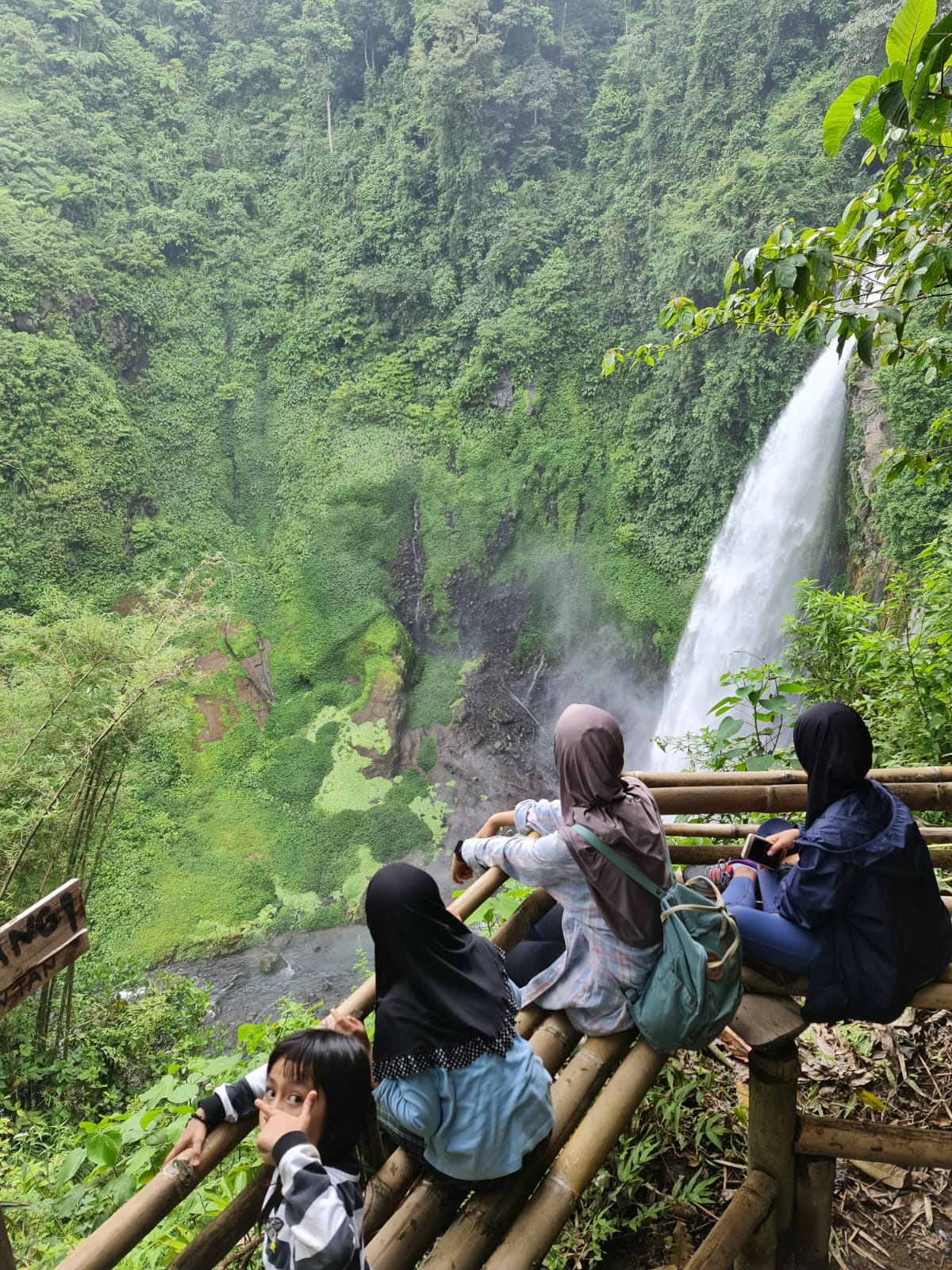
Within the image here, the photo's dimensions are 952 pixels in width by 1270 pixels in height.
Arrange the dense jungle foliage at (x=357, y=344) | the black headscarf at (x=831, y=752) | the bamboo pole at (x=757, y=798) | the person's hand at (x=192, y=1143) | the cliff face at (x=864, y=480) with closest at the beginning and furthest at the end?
the person's hand at (x=192, y=1143) → the black headscarf at (x=831, y=752) → the bamboo pole at (x=757, y=798) → the cliff face at (x=864, y=480) → the dense jungle foliage at (x=357, y=344)

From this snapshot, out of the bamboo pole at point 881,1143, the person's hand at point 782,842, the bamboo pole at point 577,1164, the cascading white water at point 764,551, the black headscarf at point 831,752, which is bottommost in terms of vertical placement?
the cascading white water at point 764,551

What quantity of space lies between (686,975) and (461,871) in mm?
584

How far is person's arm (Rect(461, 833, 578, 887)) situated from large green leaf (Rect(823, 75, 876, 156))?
1543 millimetres

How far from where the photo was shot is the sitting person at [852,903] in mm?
1590

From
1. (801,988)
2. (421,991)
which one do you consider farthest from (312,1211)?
(801,988)

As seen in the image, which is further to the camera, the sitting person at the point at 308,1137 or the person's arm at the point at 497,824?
the person's arm at the point at 497,824

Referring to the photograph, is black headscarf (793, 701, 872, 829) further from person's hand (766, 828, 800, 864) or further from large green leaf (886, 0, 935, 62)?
large green leaf (886, 0, 935, 62)

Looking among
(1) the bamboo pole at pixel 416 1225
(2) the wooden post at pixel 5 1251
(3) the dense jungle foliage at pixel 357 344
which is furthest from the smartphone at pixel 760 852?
(3) the dense jungle foliage at pixel 357 344

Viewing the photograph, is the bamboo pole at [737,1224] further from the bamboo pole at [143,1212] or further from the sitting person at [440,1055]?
the bamboo pole at [143,1212]

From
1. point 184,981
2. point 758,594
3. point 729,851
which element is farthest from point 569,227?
point 729,851

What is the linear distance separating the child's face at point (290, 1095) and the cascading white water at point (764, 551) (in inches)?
376

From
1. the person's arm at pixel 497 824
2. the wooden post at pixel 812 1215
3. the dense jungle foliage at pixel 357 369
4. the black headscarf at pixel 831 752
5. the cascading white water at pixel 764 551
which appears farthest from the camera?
the dense jungle foliage at pixel 357 369

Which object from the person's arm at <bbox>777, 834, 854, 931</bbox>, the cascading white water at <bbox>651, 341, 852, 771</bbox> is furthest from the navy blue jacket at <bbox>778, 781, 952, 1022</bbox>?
the cascading white water at <bbox>651, 341, 852, 771</bbox>

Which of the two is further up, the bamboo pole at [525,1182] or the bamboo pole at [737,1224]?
the bamboo pole at [525,1182]
